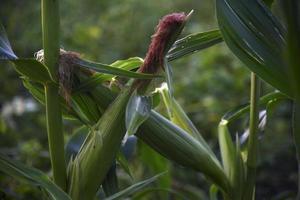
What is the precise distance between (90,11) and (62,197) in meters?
2.02

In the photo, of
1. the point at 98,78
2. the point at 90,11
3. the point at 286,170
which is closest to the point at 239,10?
the point at 98,78

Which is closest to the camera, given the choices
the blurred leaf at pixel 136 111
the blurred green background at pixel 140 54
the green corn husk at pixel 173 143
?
the blurred leaf at pixel 136 111

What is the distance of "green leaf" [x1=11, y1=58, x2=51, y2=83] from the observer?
0.65 metres

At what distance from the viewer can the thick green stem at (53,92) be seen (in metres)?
0.67

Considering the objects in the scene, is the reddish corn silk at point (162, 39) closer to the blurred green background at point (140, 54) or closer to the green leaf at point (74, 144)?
the green leaf at point (74, 144)

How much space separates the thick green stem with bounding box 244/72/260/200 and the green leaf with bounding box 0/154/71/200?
270 millimetres

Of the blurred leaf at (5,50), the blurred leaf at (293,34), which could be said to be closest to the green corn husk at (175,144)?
the blurred leaf at (5,50)

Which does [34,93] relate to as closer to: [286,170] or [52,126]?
[52,126]

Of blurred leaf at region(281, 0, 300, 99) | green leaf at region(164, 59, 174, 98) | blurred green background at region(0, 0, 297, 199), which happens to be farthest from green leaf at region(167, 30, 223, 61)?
blurred green background at region(0, 0, 297, 199)

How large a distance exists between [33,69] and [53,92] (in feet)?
0.15

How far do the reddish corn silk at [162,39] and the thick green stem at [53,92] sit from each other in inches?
4.4

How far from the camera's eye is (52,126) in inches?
27.3

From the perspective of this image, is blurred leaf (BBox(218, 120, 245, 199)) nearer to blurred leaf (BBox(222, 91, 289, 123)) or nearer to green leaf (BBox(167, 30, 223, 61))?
blurred leaf (BBox(222, 91, 289, 123))

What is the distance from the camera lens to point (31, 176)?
2.20ft
